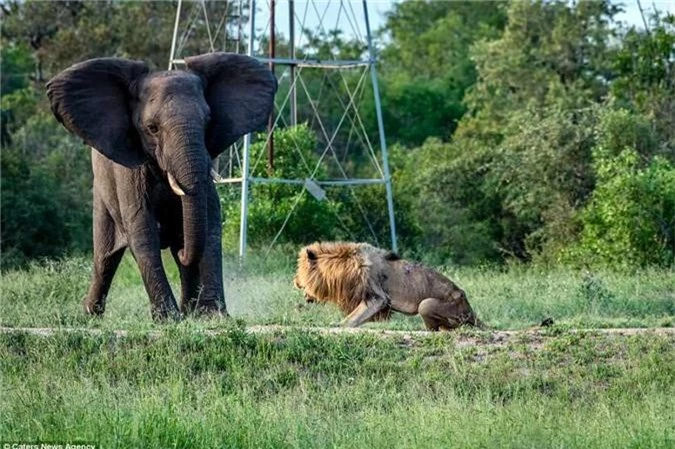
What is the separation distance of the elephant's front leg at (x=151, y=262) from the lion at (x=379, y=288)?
1.37 metres

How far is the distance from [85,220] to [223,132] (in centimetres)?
1512

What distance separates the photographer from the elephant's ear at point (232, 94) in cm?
1434

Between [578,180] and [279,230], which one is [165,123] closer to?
[279,230]

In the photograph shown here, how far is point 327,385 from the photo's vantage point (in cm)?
1129

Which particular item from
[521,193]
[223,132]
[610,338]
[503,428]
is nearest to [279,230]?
[521,193]

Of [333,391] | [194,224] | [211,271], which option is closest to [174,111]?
[194,224]

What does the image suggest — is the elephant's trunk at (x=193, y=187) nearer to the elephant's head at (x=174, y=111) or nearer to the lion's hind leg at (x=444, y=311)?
the elephant's head at (x=174, y=111)

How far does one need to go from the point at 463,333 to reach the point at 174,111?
9.92ft

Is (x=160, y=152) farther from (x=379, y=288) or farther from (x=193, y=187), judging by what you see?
(x=379, y=288)

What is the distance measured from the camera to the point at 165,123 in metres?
13.4

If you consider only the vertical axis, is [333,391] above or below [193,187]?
below

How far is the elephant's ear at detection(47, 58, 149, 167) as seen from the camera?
545 inches

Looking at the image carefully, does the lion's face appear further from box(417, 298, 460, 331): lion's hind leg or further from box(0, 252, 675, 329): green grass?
box(417, 298, 460, 331): lion's hind leg

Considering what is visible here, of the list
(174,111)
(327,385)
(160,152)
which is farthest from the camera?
(160,152)
